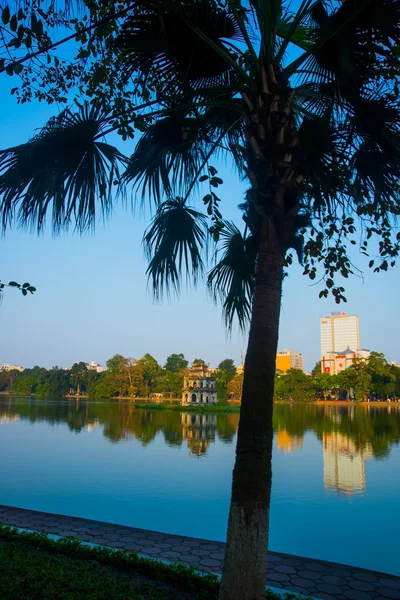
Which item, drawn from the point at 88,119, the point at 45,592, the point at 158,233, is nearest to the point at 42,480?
the point at 45,592

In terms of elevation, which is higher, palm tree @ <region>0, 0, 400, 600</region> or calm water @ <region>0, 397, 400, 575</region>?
Answer: palm tree @ <region>0, 0, 400, 600</region>

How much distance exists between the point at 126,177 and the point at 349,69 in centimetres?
180

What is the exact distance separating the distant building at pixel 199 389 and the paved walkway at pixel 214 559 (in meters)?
41.5

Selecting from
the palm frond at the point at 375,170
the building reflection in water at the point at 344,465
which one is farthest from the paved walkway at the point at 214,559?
the building reflection in water at the point at 344,465

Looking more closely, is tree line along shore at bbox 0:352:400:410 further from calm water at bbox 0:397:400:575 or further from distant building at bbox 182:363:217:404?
calm water at bbox 0:397:400:575

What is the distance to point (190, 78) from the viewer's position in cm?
375

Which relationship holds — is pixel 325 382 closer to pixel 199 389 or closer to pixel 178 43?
pixel 199 389

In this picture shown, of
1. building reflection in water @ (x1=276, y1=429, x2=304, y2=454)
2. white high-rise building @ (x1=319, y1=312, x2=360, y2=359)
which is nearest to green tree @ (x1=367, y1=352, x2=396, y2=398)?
white high-rise building @ (x1=319, y1=312, x2=360, y2=359)

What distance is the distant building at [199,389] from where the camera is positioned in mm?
46906

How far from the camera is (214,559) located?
4.50 m

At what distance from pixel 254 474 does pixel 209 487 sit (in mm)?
7674

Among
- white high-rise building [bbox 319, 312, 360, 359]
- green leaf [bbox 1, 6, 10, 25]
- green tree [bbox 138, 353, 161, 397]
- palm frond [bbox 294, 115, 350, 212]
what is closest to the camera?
green leaf [bbox 1, 6, 10, 25]

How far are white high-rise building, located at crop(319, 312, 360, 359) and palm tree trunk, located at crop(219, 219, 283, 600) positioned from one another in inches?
4109

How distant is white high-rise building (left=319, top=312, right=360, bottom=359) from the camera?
10462 centimetres
